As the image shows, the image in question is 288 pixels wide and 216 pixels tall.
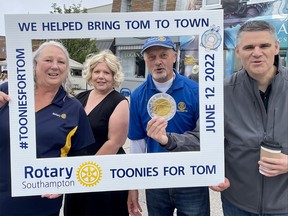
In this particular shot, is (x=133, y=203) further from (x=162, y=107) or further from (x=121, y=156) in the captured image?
(x=162, y=107)

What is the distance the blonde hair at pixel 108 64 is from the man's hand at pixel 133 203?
Result: 87cm

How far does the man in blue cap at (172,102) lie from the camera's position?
6.79ft

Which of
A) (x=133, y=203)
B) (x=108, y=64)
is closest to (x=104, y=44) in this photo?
(x=108, y=64)

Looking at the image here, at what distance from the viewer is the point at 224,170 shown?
1.90 metres

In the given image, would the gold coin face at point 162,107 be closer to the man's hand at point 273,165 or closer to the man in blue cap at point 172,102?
the man in blue cap at point 172,102

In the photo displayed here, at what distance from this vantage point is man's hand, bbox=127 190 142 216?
2.45 meters

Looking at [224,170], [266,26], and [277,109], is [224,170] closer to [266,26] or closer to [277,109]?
[277,109]

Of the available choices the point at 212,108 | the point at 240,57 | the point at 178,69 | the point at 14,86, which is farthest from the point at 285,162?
the point at 14,86

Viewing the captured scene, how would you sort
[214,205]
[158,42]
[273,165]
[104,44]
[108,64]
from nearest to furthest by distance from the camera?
[273,165], [158,42], [104,44], [108,64], [214,205]

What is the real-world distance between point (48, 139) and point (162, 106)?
Result: 2.49 feet

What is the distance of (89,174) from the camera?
189 cm

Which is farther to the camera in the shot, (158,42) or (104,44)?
(104,44)

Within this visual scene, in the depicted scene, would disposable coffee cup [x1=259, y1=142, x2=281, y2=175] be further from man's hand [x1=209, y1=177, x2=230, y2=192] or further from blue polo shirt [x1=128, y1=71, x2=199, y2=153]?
blue polo shirt [x1=128, y1=71, x2=199, y2=153]

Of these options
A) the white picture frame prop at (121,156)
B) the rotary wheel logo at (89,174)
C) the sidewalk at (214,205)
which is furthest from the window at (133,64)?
the sidewalk at (214,205)
